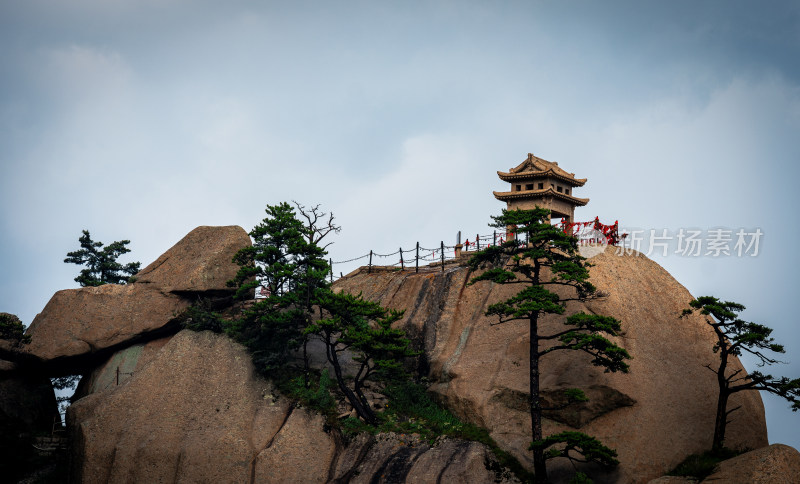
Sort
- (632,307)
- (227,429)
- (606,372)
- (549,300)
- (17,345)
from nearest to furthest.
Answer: (549,300) < (606,372) < (227,429) < (632,307) < (17,345)

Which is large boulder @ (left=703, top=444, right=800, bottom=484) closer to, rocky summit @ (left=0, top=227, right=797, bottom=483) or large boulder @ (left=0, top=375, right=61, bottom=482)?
rocky summit @ (left=0, top=227, right=797, bottom=483)

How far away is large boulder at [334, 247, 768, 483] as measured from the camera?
24781mm

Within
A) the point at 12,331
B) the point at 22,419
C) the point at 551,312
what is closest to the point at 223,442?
the point at 22,419

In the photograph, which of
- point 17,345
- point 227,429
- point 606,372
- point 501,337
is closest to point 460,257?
point 501,337

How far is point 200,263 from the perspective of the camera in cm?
3434

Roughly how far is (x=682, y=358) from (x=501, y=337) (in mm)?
7910

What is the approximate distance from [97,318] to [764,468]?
1202 inches

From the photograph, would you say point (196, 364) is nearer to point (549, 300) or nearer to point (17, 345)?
point (17, 345)

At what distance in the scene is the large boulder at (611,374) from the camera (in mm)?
24781

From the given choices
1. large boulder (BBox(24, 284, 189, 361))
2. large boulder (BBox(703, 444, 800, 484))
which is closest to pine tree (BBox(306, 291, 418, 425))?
large boulder (BBox(24, 284, 189, 361))

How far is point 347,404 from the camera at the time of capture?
2898 cm

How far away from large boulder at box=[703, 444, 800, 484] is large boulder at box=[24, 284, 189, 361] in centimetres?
2612

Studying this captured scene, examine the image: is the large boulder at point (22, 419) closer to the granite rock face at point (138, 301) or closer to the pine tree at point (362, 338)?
the granite rock face at point (138, 301)

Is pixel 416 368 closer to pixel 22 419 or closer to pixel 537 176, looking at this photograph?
pixel 537 176
